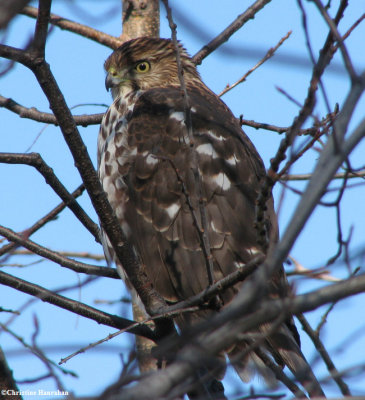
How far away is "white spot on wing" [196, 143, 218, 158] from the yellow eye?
1.40m

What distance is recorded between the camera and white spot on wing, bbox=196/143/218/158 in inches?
158

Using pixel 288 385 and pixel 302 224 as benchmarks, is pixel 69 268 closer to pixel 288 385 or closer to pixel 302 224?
pixel 288 385

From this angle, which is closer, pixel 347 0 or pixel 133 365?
pixel 133 365

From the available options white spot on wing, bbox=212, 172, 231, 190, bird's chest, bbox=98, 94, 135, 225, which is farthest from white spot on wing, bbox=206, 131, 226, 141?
bird's chest, bbox=98, 94, 135, 225

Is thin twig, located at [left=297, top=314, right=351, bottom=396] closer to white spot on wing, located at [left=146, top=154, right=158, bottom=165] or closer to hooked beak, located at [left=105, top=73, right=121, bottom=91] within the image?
white spot on wing, located at [left=146, top=154, right=158, bottom=165]

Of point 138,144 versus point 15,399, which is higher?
point 138,144

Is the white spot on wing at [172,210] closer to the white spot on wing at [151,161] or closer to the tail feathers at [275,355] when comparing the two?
the white spot on wing at [151,161]

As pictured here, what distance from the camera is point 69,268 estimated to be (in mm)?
3484

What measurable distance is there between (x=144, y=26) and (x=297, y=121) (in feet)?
11.2

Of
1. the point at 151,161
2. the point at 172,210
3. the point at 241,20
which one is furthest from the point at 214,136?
the point at 241,20

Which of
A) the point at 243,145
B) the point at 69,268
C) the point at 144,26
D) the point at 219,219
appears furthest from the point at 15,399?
the point at 144,26

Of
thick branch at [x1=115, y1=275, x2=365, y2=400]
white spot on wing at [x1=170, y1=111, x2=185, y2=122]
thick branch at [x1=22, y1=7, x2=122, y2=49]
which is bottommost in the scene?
thick branch at [x1=115, y1=275, x2=365, y2=400]

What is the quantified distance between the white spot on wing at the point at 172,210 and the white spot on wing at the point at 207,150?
15.2 inches

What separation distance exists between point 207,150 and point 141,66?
1.46 m
